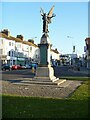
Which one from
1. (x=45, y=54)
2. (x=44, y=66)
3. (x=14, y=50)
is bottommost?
(x=44, y=66)

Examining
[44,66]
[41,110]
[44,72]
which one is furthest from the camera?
[44,66]

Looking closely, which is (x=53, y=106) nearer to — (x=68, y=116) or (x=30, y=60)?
(x=68, y=116)

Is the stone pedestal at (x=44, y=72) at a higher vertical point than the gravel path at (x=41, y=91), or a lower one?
higher

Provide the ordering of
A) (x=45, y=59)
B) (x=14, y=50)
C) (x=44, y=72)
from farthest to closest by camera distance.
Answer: (x=14, y=50) < (x=45, y=59) < (x=44, y=72)

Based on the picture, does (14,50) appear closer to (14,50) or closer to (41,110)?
(14,50)

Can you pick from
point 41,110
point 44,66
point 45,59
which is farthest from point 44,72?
point 41,110

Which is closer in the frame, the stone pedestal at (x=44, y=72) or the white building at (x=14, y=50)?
the stone pedestal at (x=44, y=72)

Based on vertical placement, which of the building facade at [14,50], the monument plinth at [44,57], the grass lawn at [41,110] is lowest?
the grass lawn at [41,110]

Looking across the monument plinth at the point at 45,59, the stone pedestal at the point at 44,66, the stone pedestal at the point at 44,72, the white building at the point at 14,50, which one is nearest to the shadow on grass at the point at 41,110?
the monument plinth at the point at 45,59

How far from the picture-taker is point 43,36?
26.8 m

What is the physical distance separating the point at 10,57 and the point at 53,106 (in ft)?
267

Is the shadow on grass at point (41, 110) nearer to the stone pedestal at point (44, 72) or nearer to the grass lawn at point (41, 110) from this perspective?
the grass lawn at point (41, 110)

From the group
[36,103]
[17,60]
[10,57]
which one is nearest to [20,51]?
[17,60]

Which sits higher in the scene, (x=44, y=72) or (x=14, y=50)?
(x=14, y=50)
